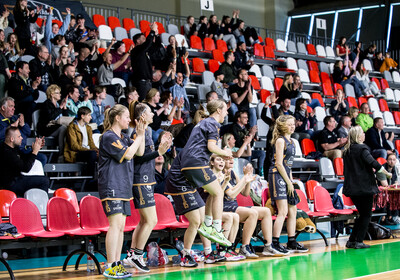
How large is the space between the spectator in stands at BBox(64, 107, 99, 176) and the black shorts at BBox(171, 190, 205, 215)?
9.05ft

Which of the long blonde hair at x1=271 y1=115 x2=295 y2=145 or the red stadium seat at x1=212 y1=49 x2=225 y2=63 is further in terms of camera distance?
the red stadium seat at x1=212 y1=49 x2=225 y2=63

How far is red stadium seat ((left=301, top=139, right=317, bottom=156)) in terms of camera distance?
12.2 meters

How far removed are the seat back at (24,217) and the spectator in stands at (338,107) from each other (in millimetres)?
9391

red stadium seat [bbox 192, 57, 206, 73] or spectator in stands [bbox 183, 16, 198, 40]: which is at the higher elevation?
spectator in stands [bbox 183, 16, 198, 40]

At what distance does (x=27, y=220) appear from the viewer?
6184 mm

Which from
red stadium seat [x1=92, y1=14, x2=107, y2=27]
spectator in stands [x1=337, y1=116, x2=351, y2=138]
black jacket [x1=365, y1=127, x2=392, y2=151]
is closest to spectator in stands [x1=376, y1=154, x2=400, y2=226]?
spectator in stands [x1=337, y1=116, x2=351, y2=138]

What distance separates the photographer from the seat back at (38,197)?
7195mm

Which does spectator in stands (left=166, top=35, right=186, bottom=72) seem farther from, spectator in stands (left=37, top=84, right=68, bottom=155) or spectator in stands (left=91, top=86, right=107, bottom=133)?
spectator in stands (left=37, top=84, right=68, bottom=155)

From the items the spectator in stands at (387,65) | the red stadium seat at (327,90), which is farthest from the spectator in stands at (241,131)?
the spectator in stands at (387,65)

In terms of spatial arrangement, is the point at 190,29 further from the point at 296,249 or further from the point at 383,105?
the point at 296,249

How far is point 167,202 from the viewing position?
7473 millimetres

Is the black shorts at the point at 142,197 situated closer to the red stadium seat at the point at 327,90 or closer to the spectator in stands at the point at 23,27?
the spectator in stands at the point at 23,27

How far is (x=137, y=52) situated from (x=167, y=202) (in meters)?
4.80

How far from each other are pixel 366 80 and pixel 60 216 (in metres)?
13.5
